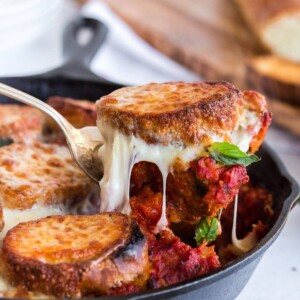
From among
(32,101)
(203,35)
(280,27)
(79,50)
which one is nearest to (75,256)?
(32,101)

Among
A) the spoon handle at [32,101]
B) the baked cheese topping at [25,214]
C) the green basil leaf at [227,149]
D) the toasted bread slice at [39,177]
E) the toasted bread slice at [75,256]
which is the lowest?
the baked cheese topping at [25,214]

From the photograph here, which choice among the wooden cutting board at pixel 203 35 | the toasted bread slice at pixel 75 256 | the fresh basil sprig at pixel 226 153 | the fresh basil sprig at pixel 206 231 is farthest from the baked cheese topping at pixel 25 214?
the wooden cutting board at pixel 203 35

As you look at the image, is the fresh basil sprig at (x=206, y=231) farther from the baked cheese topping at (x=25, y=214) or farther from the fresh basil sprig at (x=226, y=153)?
the baked cheese topping at (x=25, y=214)

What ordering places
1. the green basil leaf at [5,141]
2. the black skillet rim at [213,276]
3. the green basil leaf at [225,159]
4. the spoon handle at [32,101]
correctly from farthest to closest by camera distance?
1. the green basil leaf at [5,141]
2. the spoon handle at [32,101]
3. the green basil leaf at [225,159]
4. the black skillet rim at [213,276]

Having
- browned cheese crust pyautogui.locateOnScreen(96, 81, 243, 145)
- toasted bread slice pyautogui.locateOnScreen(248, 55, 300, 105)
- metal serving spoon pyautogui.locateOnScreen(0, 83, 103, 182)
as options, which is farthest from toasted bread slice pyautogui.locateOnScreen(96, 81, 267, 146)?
toasted bread slice pyautogui.locateOnScreen(248, 55, 300, 105)

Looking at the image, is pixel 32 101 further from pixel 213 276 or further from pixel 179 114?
pixel 213 276

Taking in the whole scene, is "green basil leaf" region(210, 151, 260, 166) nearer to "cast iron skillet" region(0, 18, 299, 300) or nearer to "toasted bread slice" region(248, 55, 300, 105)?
"cast iron skillet" region(0, 18, 299, 300)
